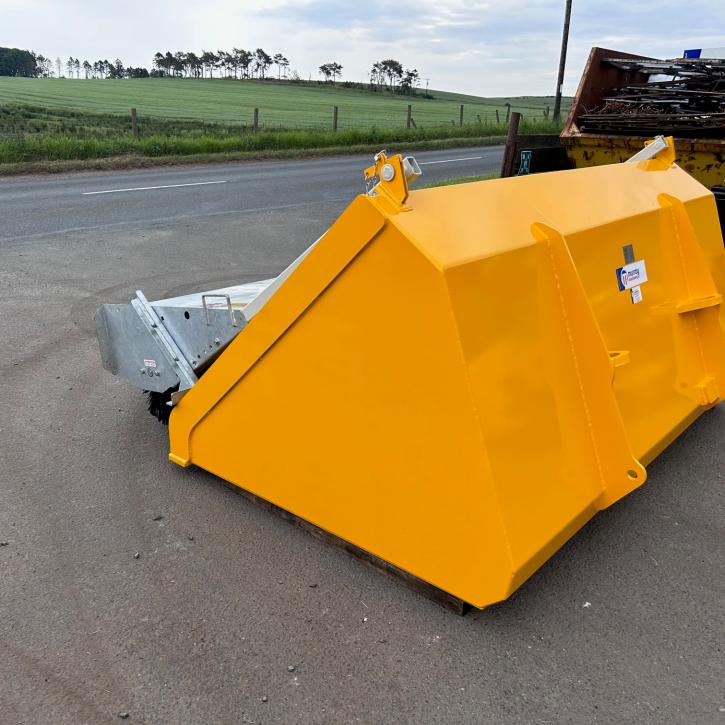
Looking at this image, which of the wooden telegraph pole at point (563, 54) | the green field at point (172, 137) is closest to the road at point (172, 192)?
the green field at point (172, 137)

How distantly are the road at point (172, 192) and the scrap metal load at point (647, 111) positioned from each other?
5106 mm

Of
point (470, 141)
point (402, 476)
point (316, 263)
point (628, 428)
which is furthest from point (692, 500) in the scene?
point (470, 141)

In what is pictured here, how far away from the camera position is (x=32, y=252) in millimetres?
7754

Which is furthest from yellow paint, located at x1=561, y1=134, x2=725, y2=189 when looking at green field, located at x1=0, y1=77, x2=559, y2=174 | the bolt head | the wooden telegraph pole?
the wooden telegraph pole

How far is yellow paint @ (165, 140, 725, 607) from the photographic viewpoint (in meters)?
2.29

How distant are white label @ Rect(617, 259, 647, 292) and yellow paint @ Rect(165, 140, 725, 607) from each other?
0.27 feet

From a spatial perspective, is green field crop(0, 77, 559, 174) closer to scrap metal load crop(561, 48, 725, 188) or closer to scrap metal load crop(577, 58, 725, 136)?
scrap metal load crop(561, 48, 725, 188)

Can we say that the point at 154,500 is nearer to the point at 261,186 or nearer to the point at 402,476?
the point at 402,476

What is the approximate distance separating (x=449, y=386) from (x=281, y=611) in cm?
107

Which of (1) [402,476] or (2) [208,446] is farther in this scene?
(2) [208,446]

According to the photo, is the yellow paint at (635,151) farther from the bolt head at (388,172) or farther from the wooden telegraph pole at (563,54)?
the wooden telegraph pole at (563,54)

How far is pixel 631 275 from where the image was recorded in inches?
129

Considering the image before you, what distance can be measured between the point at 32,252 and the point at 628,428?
22.9ft

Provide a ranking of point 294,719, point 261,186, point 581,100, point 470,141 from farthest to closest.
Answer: point 470,141 → point 261,186 → point 581,100 → point 294,719
